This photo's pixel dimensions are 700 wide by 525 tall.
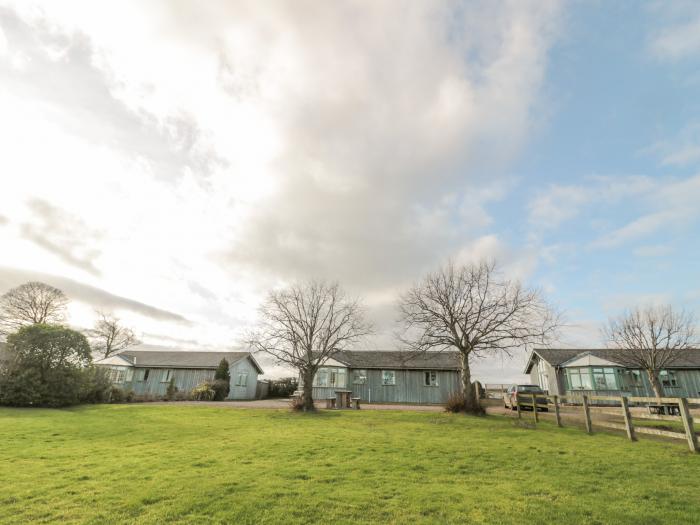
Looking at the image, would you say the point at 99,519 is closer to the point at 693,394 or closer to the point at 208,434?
the point at 208,434

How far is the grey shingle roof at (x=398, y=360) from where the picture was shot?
34888 mm

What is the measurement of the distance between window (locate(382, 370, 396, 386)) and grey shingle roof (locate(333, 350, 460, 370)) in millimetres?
584

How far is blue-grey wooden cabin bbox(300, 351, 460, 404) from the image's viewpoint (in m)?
34.6

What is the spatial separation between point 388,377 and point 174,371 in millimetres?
23833

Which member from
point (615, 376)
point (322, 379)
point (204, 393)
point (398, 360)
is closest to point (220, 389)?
point (204, 393)

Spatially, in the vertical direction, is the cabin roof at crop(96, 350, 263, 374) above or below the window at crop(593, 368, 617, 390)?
above

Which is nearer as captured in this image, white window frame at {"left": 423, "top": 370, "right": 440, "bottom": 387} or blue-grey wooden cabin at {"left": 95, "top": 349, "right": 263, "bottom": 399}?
white window frame at {"left": 423, "top": 370, "right": 440, "bottom": 387}

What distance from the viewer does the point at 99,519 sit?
16.9ft

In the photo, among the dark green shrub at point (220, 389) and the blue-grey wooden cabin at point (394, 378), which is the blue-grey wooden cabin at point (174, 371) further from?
the blue-grey wooden cabin at point (394, 378)

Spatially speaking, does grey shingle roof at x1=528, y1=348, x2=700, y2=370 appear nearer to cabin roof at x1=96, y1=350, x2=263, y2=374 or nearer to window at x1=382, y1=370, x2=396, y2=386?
A: window at x1=382, y1=370, x2=396, y2=386

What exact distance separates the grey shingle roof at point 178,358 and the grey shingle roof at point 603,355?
111 feet

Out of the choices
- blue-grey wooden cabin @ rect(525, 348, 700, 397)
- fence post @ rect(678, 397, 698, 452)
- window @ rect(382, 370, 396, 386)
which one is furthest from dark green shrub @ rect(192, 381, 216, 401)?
fence post @ rect(678, 397, 698, 452)

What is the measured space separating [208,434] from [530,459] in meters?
10.5

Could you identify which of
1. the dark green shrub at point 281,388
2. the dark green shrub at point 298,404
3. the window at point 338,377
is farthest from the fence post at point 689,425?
the dark green shrub at point 281,388
